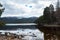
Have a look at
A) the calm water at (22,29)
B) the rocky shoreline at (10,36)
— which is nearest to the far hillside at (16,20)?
the calm water at (22,29)

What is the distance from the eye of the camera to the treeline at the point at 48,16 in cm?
267

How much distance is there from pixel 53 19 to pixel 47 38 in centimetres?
30

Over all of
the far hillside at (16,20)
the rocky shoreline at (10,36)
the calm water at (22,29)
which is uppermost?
the far hillside at (16,20)

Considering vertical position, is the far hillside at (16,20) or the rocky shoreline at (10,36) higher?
the far hillside at (16,20)

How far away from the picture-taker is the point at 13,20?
271cm

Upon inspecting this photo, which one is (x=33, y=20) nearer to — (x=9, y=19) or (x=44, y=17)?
(x=44, y=17)

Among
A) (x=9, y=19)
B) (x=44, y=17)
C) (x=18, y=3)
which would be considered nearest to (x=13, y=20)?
(x=9, y=19)

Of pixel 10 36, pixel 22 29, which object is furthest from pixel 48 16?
pixel 10 36

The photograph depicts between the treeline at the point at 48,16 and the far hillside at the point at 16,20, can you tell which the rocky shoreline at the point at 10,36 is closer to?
the far hillside at the point at 16,20

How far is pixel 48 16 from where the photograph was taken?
8.80ft

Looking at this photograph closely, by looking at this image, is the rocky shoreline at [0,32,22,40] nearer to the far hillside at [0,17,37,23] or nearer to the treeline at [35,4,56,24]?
the far hillside at [0,17,37,23]

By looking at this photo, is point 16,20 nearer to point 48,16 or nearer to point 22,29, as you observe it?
point 22,29

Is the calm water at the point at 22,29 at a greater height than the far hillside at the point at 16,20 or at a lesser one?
lesser

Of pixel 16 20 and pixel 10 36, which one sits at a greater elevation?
pixel 16 20
